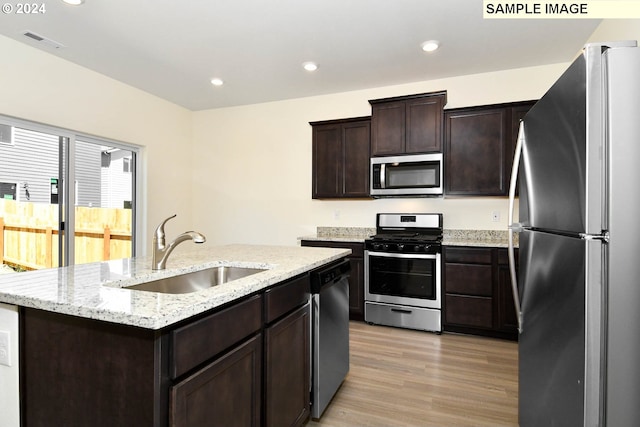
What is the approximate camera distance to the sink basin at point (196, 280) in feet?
5.27

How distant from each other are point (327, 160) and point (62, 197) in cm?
287

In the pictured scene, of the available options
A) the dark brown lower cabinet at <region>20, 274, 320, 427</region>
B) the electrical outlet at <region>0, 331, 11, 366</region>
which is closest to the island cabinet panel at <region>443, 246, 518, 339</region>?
the dark brown lower cabinet at <region>20, 274, 320, 427</region>

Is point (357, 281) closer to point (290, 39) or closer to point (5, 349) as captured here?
point (290, 39)

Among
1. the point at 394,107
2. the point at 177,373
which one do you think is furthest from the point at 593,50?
the point at 394,107

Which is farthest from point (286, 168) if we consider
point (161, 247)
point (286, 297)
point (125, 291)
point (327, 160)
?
point (125, 291)

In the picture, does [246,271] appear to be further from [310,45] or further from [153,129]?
[153,129]

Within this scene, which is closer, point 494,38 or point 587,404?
point 587,404

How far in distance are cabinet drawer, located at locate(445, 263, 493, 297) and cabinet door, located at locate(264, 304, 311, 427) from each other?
203cm

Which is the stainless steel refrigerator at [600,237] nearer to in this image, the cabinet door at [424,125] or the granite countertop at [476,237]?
the granite countertop at [476,237]

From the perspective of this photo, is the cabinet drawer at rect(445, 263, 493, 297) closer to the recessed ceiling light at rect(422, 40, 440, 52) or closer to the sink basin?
the recessed ceiling light at rect(422, 40, 440, 52)

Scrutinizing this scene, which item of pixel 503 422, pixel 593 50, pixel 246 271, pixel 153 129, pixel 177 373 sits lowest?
pixel 503 422

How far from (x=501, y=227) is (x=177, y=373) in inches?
142

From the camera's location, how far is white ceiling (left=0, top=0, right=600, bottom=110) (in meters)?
2.54

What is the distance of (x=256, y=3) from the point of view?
2465mm
